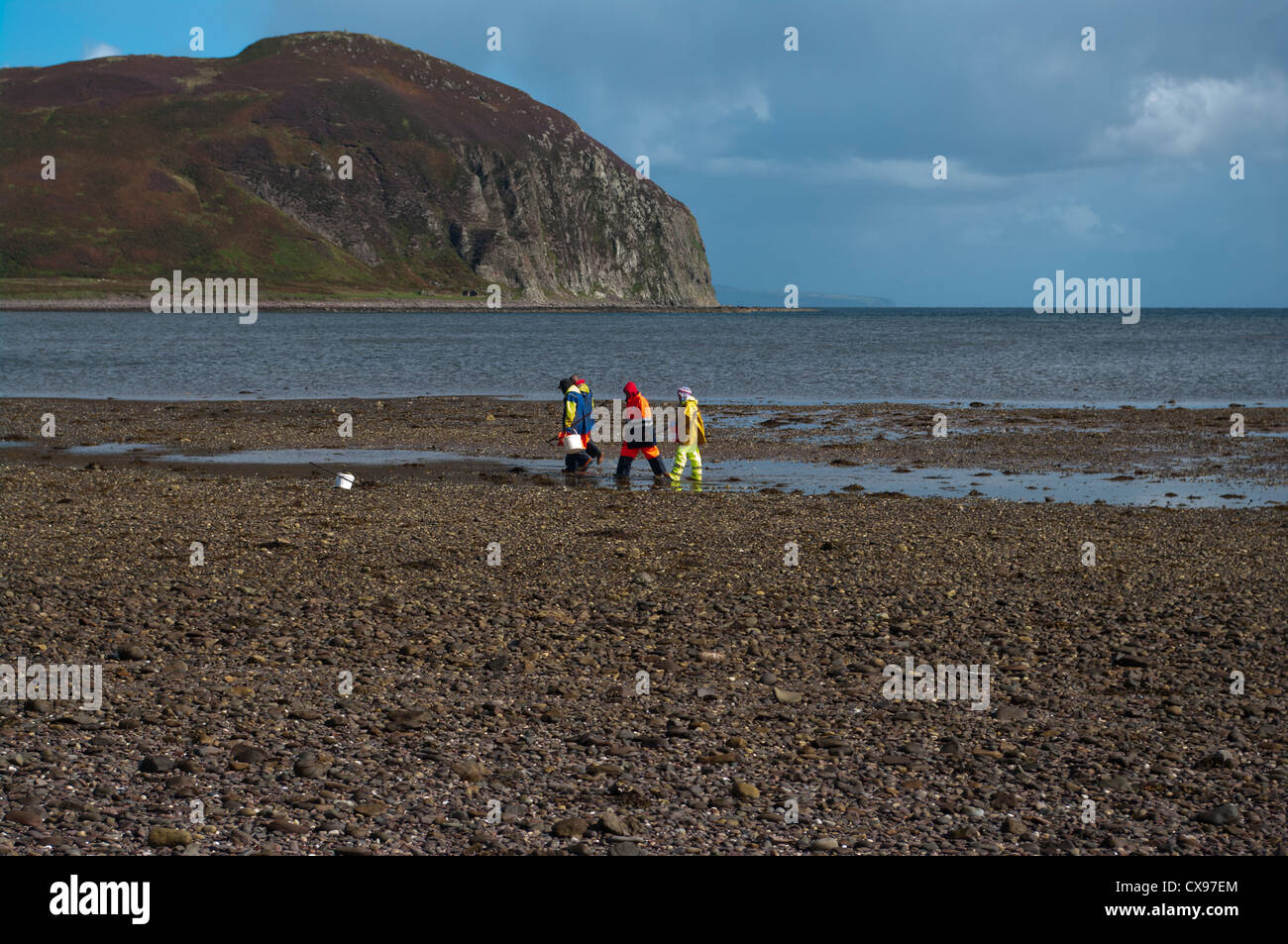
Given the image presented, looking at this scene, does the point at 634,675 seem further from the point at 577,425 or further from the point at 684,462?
the point at 577,425

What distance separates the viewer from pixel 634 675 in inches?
390

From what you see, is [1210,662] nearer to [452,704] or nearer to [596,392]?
[452,704]

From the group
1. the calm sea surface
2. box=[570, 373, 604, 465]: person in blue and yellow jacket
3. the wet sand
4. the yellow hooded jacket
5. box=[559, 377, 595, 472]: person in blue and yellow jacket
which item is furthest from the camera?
the calm sea surface

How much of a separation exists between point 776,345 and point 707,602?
82804mm

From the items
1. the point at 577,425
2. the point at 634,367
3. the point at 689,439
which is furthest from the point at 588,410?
the point at 634,367

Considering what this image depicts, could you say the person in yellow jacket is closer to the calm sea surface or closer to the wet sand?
the wet sand

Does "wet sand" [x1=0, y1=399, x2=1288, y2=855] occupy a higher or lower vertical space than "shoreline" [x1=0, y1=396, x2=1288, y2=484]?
lower

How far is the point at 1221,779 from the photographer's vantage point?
7.64 m

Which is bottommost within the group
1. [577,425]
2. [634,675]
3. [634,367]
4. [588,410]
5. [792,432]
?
[634,675]

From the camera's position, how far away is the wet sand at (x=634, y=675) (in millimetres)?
6918

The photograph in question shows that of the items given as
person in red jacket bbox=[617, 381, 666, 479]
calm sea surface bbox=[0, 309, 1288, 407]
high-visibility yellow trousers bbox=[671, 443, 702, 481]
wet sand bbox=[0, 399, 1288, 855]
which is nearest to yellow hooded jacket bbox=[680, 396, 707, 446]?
high-visibility yellow trousers bbox=[671, 443, 702, 481]

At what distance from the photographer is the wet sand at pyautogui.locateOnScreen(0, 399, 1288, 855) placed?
692 cm
